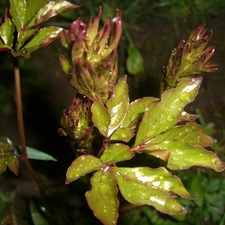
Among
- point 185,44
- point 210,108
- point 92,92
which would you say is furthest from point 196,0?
point 92,92

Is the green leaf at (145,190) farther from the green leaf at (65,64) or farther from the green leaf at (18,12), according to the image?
the green leaf at (18,12)

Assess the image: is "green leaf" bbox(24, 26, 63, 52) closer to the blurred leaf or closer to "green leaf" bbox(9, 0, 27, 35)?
"green leaf" bbox(9, 0, 27, 35)

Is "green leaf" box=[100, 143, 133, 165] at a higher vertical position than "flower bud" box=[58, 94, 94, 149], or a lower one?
lower

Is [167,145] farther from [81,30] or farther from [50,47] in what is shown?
[50,47]

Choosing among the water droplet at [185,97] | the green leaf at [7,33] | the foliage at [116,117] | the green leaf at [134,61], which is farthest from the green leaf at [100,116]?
the green leaf at [134,61]

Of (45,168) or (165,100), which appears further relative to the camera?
(45,168)

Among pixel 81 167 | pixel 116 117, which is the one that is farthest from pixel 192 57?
pixel 81 167

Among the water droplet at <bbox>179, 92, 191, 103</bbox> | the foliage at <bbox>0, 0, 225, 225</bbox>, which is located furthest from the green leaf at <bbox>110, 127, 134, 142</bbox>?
the water droplet at <bbox>179, 92, 191, 103</bbox>
